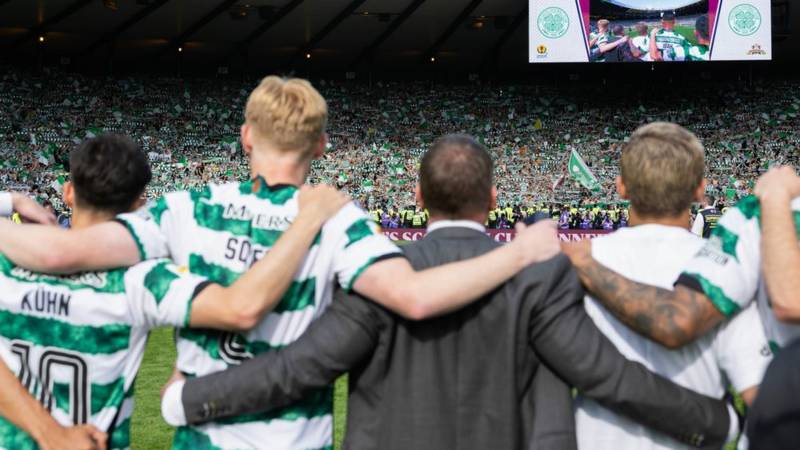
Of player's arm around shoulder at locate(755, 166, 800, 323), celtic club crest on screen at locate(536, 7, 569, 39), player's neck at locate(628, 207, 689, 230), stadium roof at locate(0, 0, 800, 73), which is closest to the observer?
player's arm around shoulder at locate(755, 166, 800, 323)

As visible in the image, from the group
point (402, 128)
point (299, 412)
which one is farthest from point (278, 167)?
point (402, 128)

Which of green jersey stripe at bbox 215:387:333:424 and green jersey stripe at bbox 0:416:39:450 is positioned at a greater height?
green jersey stripe at bbox 215:387:333:424

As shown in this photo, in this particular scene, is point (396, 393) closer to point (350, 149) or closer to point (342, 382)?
point (342, 382)

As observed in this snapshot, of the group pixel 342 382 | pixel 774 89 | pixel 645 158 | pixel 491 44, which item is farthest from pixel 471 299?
pixel 774 89

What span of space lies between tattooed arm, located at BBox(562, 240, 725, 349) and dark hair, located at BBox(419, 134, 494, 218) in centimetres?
36

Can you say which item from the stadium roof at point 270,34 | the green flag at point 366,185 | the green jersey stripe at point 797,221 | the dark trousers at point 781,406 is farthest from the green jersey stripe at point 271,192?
the stadium roof at point 270,34

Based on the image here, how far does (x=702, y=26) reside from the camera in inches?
1191

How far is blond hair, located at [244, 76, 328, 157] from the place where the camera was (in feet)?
7.93

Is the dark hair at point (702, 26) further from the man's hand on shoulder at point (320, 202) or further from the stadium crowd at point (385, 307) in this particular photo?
the man's hand on shoulder at point (320, 202)

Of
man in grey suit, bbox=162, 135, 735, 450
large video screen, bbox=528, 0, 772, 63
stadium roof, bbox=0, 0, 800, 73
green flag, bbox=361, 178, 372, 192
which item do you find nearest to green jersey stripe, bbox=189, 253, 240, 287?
man in grey suit, bbox=162, 135, 735, 450

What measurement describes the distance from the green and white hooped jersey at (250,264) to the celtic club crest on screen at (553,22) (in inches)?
1129

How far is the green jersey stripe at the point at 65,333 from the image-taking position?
2451 millimetres

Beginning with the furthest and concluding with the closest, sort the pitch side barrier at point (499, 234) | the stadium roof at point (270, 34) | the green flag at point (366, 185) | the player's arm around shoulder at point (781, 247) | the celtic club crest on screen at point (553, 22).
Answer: the stadium roof at point (270, 34), the green flag at point (366, 185), the celtic club crest on screen at point (553, 22), the pitch side barrier at point (499, 234), the player's arm around shoulder at point (781, 247)

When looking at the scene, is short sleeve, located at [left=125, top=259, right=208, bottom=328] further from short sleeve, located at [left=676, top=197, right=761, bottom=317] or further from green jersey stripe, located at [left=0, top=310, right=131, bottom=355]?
short sleeve, located at [left=676, top=197, right=761, bottom=317]
